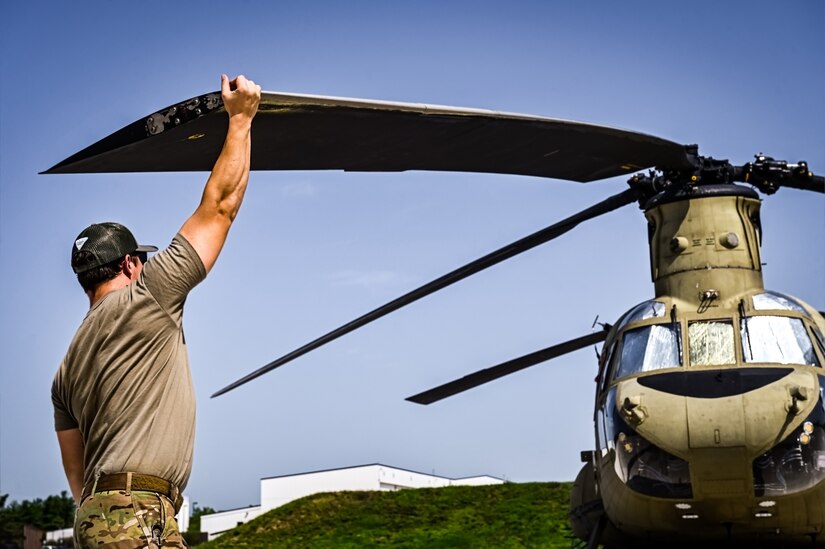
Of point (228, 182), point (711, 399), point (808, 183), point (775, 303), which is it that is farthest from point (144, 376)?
point (808, 183)

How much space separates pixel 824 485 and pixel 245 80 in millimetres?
7185

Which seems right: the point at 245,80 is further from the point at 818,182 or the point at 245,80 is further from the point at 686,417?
the point at 818,182

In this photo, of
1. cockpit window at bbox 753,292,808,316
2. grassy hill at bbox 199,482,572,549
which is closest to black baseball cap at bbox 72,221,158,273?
cockpit window at bbox 753,292,808,316

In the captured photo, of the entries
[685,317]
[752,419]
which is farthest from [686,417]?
[685,317]

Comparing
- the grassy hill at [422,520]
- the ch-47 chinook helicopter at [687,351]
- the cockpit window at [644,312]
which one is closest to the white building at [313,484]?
the grassy hill at [422,520]

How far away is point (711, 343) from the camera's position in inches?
379

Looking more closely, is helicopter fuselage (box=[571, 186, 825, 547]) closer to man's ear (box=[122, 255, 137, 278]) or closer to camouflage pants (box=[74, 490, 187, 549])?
man's ear (box=[122, 255, 137, 278])

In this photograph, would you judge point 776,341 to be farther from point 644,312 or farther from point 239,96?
point 239,96

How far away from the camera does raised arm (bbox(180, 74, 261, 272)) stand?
3.45m

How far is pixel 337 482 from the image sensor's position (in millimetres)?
46219

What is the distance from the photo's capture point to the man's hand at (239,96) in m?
3.55

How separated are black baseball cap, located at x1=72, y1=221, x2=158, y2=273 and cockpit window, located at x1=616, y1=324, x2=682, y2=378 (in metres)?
6.79

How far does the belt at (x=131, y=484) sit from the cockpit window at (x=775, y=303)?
24.6ft

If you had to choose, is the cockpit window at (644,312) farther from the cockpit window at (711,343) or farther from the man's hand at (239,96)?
the man's hand at (239,96)
